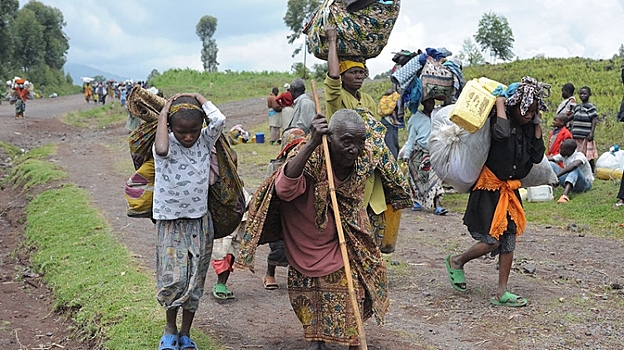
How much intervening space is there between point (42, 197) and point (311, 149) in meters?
8.51

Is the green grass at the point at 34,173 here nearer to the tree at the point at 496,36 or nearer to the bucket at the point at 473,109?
the bucket at the point at 473,109

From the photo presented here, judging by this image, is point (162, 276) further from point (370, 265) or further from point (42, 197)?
point (42, 197)

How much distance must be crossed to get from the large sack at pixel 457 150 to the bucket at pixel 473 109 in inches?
7.6

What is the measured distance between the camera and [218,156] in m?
4.41

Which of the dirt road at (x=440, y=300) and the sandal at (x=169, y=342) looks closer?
the sandal at (x=169, y=342)

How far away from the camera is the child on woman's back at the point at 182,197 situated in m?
4.13

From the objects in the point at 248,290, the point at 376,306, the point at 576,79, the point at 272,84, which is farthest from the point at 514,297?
the point at 272,84

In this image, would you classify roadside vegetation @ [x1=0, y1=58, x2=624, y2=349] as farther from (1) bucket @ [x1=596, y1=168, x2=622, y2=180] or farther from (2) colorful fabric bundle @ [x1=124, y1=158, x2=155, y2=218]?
(2) colorful fabric bundle @ [x1=124, y1=158, x2=155, y2=218]

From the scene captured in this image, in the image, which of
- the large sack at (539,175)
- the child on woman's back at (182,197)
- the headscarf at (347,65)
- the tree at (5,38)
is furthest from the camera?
the tree at (5,38)

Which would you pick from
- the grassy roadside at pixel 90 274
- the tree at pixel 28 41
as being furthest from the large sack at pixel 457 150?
the tree at pixel 28 41

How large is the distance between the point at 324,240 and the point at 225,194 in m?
0.77

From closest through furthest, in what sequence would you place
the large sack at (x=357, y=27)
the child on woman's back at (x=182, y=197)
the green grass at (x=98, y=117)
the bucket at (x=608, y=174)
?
the child on woman's back at (x=182, y=197), the large sack at (x=357, y=27), the bucket at (x=608, y=174), the green grass at (x=98, y=117)

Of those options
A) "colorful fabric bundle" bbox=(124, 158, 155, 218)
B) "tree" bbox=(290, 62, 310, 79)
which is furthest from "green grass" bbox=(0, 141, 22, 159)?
"tree" bbox=(290, 62, 310, 79)

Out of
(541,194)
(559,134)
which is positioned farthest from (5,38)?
(541,194)
